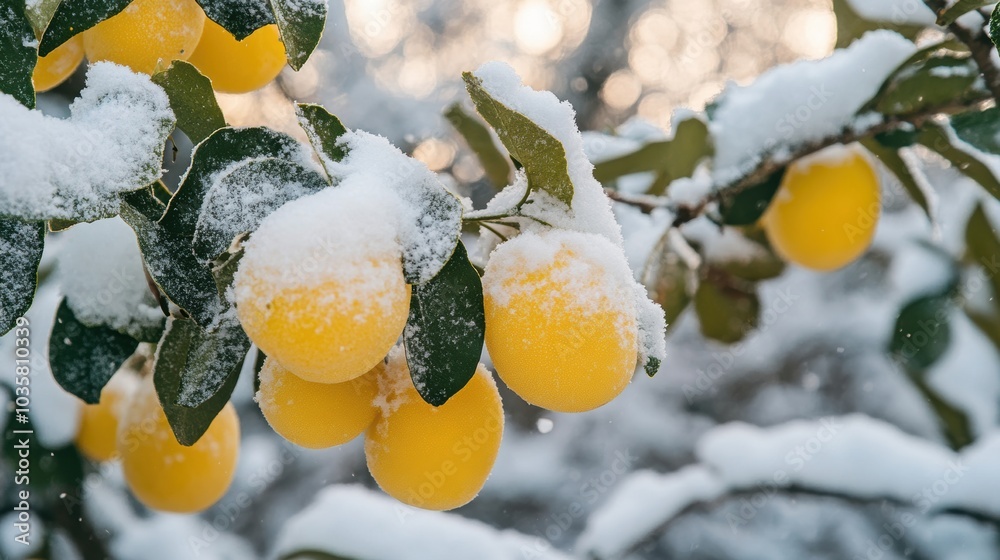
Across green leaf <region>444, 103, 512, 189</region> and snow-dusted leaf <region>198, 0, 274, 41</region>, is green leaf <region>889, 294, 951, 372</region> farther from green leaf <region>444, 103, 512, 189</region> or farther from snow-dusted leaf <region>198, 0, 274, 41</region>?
snow-dusted leaf <region>198, 0, 274, 41</region>

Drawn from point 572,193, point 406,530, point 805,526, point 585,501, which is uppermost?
point 572,193

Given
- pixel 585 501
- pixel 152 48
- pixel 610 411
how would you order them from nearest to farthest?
pixel 152 48
pixel 585 501
pixel 610 411

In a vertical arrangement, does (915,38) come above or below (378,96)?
above

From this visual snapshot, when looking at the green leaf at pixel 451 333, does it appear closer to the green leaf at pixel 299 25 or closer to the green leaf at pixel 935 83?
the green leaf at pixel 299 25

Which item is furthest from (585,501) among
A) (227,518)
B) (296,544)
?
(296,544)

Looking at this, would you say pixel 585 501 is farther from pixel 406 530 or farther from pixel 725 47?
pixel 725 47

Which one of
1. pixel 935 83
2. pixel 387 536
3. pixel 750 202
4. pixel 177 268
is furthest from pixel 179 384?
pixel 935 83

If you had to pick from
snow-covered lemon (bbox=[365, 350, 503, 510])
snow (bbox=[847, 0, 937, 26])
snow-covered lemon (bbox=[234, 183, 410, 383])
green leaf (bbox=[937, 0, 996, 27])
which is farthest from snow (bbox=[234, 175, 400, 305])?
snow (bbox=[847, 0, 937, 26])

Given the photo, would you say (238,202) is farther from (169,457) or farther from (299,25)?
(169,457)
